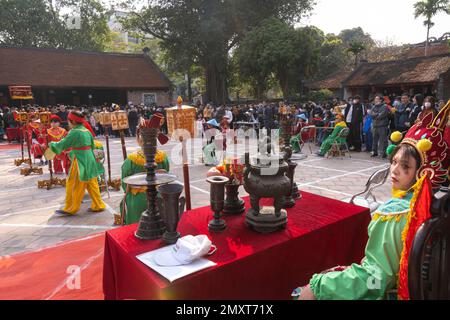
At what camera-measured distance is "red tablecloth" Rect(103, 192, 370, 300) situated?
183 centimetres

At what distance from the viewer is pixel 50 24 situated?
26.4 m

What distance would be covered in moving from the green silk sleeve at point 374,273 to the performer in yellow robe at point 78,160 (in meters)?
4.12

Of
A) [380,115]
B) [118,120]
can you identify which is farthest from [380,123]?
[118,120]

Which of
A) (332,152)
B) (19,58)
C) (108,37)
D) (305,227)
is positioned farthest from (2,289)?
(108,37)

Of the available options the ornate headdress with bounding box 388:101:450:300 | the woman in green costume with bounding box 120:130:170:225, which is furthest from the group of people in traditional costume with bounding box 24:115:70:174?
the ornate headdress with bounding box 388:101:450:300

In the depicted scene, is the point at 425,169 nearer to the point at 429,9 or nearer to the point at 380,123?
the point at 380,123

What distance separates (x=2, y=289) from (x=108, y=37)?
33.6m

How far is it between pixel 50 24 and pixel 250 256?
99.6 ft

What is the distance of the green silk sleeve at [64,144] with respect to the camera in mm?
4598

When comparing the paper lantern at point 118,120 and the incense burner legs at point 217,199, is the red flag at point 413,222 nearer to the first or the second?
the incense burner legs at point 217,199

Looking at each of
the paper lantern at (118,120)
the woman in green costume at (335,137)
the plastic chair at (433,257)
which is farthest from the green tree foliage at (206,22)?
the plastic chair at (433,257)

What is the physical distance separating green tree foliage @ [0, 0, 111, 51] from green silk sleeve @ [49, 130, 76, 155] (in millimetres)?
23816

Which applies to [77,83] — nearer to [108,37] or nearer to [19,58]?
[19,58]

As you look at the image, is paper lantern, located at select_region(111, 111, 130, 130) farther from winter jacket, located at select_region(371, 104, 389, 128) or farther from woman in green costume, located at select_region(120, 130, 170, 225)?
winter jacket, located at select_region(371, 104, 389, 128)
